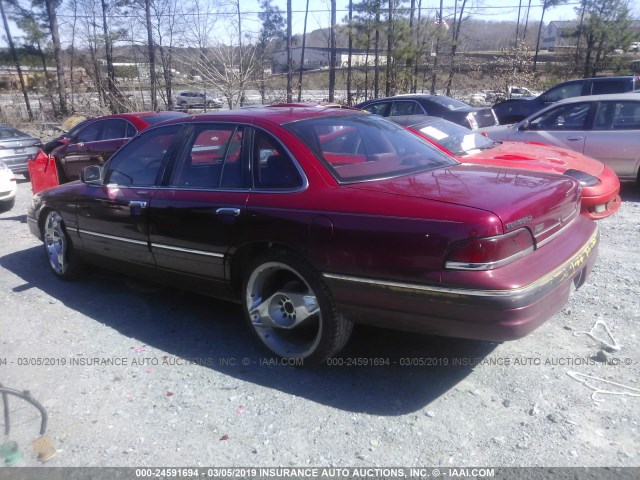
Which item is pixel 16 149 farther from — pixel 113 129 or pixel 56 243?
pixel 56 243

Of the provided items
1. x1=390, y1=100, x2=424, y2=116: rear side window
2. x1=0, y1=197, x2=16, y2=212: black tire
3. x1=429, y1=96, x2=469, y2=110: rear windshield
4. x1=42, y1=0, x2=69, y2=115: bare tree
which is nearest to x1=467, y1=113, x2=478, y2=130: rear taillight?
x1=429, y1=96, x2=469, y2=110: rear windshield

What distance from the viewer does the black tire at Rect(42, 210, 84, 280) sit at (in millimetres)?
5363

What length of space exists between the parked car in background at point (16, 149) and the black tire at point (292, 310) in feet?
36.9

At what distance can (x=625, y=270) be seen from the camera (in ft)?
16.6

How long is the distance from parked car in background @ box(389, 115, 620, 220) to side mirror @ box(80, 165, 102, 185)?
2850 millimetres

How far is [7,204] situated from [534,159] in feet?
29.3

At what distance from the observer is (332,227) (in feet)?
10.4

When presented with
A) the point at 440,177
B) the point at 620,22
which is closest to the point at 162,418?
the point at 440,177

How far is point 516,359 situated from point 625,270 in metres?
2.13

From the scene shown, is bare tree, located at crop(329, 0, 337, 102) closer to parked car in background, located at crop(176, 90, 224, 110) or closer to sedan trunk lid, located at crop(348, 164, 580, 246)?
parked car in background, located at crop(176, 90, 224, 110)

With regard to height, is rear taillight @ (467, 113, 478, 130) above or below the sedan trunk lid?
below

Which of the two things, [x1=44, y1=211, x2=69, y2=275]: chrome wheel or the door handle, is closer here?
the door handle

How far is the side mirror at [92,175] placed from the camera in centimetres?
489

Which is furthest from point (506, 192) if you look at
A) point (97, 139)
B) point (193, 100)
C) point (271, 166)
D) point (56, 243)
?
point (193, 100)
